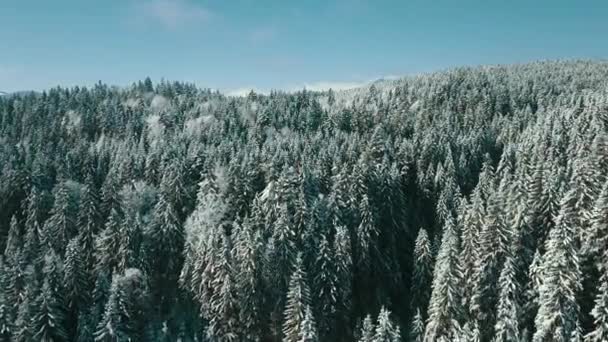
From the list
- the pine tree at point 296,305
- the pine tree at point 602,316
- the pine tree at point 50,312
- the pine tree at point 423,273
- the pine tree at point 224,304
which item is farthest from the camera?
the pine tree at point 423,273

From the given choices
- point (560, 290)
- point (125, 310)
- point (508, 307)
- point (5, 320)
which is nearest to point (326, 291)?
point (508, 307)

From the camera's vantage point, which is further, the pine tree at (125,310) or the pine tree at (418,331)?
the pine tree at (125,310)

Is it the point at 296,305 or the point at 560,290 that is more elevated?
the point at 560,290

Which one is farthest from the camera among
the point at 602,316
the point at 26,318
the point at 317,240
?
the point at 317,240

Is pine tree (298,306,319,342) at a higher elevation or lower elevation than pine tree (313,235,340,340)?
lower

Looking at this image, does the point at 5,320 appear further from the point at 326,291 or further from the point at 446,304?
the point at 446,304

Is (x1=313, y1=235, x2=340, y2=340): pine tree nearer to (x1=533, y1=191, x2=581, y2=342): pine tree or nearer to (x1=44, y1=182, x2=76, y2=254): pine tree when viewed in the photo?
(x1=533, y1=191, x2=581, y2=342): pine tree

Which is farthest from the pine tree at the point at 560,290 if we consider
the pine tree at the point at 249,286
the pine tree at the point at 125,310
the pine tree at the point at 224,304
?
the pine tree at the point at 125,310

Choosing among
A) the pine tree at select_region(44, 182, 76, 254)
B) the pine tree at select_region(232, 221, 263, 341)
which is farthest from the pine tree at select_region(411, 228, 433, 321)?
the pine tree at select_region(44, 182, 76, 254)

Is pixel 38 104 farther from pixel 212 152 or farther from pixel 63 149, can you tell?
pixel 212 152

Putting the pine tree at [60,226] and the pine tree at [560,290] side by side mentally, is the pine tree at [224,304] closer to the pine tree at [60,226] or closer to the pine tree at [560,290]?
the pine tree at [60,226]
